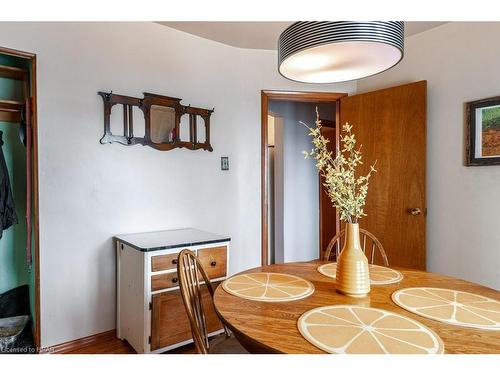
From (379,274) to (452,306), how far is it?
419mm

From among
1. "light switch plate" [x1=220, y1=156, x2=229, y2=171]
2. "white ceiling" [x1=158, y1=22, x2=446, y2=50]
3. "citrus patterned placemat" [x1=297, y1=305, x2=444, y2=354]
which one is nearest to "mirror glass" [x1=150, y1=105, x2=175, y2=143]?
"light switch plate" [x1=220, y1=156, x2=229, y2=171]

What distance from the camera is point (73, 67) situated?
2115 millimetres

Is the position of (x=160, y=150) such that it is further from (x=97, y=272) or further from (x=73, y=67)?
(x=97, y=272)

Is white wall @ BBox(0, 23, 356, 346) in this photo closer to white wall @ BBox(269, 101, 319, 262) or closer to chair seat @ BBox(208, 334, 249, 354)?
white wall @ BBox(269, 101, 319, 262)

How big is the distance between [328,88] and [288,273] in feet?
7.01

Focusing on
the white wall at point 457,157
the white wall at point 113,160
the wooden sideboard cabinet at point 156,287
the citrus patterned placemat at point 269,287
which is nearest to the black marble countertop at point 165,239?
the wooden sideboard cabinet at point 156,287

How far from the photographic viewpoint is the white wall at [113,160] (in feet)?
6.70

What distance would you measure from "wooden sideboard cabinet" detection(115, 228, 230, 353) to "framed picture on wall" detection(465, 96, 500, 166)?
1918 millimetres
